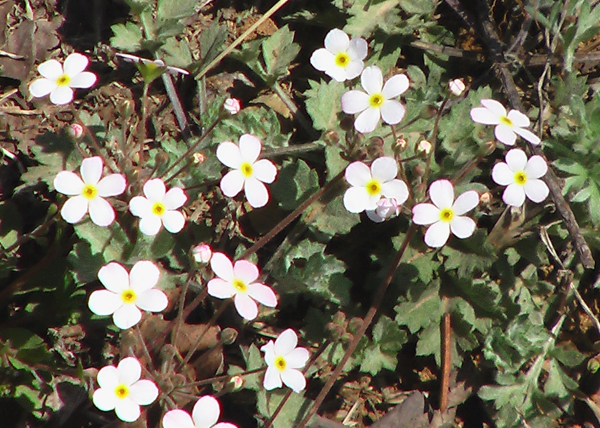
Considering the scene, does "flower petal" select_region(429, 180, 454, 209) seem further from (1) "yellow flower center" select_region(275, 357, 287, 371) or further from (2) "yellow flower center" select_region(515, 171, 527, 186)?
(1) "yellow flower center" select_region(275, 357, 287, 371)

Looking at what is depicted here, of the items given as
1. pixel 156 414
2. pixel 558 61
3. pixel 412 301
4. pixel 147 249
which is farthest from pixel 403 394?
pixel 558 61

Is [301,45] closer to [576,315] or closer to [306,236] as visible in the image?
[306,236]

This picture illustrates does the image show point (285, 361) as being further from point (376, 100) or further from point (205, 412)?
point (376, 100)

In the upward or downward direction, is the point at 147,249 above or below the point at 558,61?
below

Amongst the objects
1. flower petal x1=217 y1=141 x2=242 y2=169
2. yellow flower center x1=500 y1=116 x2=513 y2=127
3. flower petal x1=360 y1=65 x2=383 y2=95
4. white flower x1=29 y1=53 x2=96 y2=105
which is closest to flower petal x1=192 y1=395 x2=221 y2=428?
flower petal x1=217 y1=141 x2=242 y2=169

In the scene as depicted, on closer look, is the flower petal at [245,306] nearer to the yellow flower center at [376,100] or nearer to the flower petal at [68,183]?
the flower petal at [68,183]

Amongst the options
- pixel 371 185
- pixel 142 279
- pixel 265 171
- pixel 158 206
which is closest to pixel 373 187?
pixel 371 185
